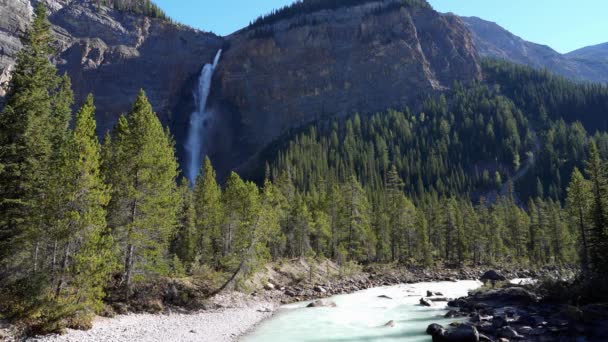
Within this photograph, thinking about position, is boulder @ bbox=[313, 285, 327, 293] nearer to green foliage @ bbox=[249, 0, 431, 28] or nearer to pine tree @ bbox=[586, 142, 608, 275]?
pine tree @ bbox=[586, 142, 608, 275]

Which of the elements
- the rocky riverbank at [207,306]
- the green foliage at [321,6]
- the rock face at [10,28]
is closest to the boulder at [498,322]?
the rocky riverbank at [207,306]

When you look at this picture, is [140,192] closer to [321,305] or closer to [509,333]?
[321,305]

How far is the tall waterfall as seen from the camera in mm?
151750

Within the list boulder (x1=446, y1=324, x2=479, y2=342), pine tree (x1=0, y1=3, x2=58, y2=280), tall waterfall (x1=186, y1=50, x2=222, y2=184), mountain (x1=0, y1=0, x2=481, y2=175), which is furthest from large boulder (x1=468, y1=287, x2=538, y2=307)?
mountain (x1=0, y1=0, x2=481, y2=175)

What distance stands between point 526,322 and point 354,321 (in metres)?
11.1

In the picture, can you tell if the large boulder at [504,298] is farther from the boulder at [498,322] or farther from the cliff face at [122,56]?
the cliff face at [122,56]

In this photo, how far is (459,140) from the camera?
146625mm

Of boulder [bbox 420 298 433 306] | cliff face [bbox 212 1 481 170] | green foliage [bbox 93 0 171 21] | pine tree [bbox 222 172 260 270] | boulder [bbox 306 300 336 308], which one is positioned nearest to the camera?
boulder [bbox 306 300 336 308]

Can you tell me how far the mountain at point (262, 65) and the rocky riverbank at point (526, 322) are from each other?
5191 inches

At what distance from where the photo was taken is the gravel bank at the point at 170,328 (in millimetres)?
18938

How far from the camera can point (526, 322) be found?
24781mm

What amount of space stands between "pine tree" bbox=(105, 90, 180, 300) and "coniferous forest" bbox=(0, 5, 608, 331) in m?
0.10

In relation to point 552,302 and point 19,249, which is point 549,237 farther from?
point 19,249

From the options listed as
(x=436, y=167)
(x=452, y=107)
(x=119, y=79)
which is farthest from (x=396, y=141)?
(x=119, y=79)
